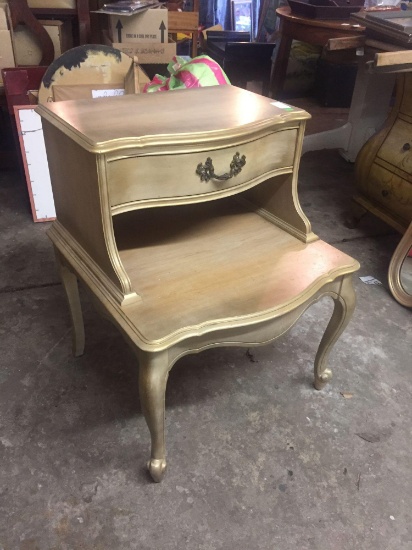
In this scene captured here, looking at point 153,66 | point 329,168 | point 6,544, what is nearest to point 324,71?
point 329,168

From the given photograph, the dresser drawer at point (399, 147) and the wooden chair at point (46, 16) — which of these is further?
the wooden chair at point (46, 16)

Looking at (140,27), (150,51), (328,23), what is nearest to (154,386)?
(150,51)

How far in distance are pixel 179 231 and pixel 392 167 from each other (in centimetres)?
131

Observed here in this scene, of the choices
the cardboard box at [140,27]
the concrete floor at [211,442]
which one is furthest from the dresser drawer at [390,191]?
the cardboard box at [140,27]

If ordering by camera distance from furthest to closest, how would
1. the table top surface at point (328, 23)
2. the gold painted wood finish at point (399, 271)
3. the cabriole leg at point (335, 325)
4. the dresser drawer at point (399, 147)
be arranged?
the table top surface at point (328, 23) → the dresser drawer at point (399, 147) → the gold painted wood finish at point (399, 271) → the cabriole leg at point (335, 325)

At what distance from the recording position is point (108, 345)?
1.78 metres

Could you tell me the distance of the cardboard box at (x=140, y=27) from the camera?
2.71 metres

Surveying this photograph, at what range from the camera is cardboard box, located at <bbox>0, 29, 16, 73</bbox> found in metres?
2.52

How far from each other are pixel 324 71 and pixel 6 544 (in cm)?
416

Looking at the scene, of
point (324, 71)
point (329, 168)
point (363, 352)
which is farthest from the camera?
point (324, 71)

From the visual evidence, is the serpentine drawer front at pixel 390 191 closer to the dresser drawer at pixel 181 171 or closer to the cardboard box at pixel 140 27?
the dresser drawer at pixel 181 171

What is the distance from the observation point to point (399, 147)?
227 cm

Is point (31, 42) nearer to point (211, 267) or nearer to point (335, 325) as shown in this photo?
point (211, 267)

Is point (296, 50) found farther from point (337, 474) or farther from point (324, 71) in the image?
point (337, 474)
